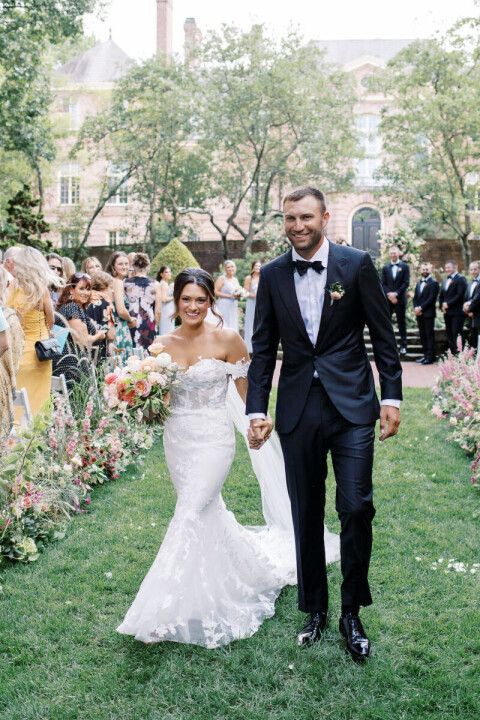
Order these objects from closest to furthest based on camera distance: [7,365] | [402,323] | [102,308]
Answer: [7,365]
[102,308]
[402,323]

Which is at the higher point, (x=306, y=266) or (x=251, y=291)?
(x=306, y=266)

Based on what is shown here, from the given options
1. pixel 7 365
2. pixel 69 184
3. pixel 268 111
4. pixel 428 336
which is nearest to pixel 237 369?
pixel 7 365

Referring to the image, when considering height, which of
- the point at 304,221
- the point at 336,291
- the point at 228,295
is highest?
the point at 304,221

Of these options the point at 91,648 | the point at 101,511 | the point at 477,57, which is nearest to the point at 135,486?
the point at 101,511

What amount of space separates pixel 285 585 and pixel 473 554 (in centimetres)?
145

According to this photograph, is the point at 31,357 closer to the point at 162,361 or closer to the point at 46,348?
the point at 46,348

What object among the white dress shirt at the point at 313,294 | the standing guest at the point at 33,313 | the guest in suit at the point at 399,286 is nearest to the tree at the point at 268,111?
the guest in suit at the point at 399,286

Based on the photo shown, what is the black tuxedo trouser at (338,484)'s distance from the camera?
129 inches

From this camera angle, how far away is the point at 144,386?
3.72 meters

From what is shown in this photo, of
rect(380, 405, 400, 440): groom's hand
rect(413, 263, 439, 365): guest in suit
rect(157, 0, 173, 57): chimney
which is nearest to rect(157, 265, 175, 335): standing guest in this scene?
rect(413, 263, 439, 365): guest in suit

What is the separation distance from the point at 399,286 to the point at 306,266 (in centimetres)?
1396

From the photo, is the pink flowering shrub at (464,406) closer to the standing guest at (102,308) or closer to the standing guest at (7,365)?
the standing guest at (7,365)

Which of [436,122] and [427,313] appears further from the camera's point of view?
[436,122]

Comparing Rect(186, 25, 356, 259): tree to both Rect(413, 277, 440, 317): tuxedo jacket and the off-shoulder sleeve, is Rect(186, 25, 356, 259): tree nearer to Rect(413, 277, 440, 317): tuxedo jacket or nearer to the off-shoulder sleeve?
Rect(413, 277, 440, 317): tuxedo jacket
